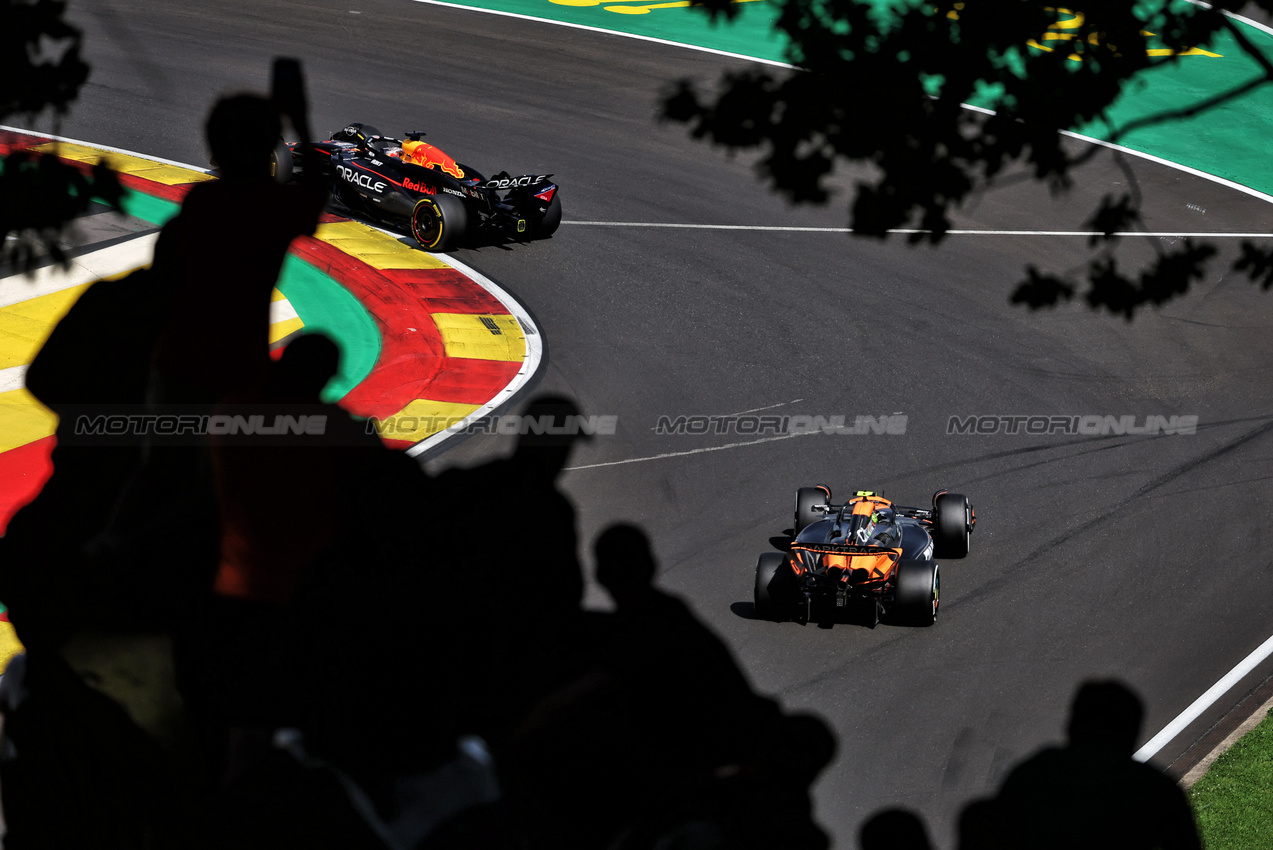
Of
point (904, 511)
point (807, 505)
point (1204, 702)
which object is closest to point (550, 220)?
point (807, 505)

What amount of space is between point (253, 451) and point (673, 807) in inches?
93.8

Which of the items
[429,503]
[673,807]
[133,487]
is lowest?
[429,503]

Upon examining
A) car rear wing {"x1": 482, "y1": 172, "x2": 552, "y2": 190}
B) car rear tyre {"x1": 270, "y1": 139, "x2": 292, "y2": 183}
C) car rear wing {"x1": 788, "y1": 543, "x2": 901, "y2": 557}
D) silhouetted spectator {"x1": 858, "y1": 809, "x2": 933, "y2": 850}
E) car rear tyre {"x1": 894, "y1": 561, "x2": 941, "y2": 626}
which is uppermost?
car rear wing {"x1": 482, "y1": 172, "x2": 552, "y2": 190}

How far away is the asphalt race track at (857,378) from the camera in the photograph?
8484 mm

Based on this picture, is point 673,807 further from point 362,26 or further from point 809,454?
point 362,26

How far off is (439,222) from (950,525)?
27.2ft

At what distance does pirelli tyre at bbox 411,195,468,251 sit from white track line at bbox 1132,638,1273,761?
10242mm

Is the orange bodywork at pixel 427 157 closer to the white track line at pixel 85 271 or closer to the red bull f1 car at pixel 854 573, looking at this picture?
the white track line at pixel 85 271

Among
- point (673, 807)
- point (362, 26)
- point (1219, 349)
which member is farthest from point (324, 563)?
point (362, 26)

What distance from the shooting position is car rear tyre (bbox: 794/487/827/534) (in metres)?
9.72

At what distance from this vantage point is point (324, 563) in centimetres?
564

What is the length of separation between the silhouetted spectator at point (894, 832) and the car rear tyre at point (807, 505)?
9.95 feet

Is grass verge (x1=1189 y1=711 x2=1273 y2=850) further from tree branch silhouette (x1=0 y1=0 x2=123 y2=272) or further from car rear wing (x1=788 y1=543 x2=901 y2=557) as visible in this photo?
tree branch silhouette (x1=0 y1=0 x2=123 y2=272)

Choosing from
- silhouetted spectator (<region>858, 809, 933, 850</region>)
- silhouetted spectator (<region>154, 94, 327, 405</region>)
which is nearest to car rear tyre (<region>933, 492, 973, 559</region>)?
silhouetted spectator (<region>858, 809, 933, 850</region>)
